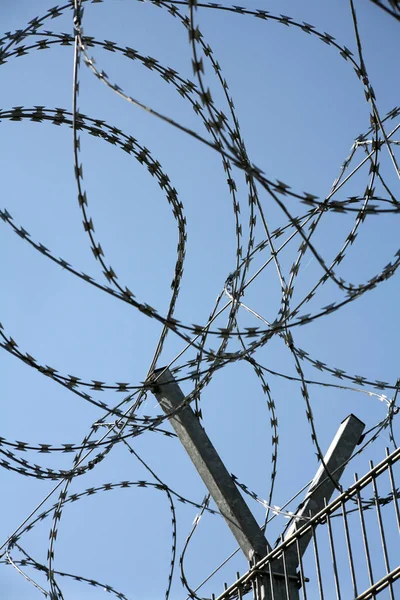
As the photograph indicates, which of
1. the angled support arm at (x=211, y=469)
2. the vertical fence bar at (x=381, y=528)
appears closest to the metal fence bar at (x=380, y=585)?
the vertical fence bar at (x=381, y=528)

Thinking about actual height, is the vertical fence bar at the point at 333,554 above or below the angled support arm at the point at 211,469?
below

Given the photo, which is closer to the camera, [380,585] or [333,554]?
[380,585]

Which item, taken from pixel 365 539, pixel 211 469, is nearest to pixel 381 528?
pixel 365 539

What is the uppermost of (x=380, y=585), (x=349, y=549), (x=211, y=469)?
(x=211, y=469)

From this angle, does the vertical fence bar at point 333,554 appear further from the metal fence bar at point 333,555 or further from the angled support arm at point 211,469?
the angled support arm at point 211,469


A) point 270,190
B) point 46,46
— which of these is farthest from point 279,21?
point 270,190

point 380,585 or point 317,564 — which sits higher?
point 317,564

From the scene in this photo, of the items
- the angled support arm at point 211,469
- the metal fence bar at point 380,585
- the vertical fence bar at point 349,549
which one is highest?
the angled support arm at point 211,469

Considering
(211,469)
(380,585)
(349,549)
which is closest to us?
(380,585)

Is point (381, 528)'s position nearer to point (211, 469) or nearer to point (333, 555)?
point (333, 555)

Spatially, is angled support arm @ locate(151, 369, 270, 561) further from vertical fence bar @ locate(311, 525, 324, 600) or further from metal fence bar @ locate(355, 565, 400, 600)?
metal fence bar @ locate(355, 565, 400, 600)

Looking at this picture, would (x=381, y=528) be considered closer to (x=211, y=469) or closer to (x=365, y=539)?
(x=365, y=539)

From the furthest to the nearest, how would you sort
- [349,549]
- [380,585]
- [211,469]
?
[211,469]
[349,549]
[380,585]

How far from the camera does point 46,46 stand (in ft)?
24.1
